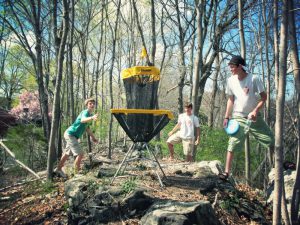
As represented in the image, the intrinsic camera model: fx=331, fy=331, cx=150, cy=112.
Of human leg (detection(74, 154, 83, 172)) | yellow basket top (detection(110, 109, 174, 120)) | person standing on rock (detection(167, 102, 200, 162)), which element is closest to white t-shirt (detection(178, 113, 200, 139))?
person standing on rock (detection(167, 102, 200, 162))

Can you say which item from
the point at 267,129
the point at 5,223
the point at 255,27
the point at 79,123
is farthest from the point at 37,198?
the point at 255,27

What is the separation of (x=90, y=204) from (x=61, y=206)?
0.96m

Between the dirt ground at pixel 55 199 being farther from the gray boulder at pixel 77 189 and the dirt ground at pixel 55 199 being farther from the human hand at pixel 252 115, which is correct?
the human hand at pixel 252 115

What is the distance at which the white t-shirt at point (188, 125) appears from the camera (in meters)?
7.89

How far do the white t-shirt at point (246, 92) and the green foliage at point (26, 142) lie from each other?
771cm

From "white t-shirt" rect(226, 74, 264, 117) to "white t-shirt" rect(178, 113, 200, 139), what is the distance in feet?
9.18

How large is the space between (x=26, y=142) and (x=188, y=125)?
583cm

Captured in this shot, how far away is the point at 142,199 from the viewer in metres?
4.49

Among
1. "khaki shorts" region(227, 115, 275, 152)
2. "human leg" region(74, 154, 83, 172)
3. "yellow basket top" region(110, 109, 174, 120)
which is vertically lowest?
"human leg" region(74, 154, 83, 172)

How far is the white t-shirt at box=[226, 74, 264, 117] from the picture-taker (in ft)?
16.1

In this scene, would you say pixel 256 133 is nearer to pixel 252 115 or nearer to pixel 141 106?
pixel 252 115

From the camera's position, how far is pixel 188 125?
26.0 ft

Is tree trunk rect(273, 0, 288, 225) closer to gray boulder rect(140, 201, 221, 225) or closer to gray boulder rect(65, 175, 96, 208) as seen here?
gray boulder rect(140, 201, 221, 225)

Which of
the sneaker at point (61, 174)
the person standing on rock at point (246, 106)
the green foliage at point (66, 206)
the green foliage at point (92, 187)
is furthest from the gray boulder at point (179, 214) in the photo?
the sneaker at point (61, 174)
